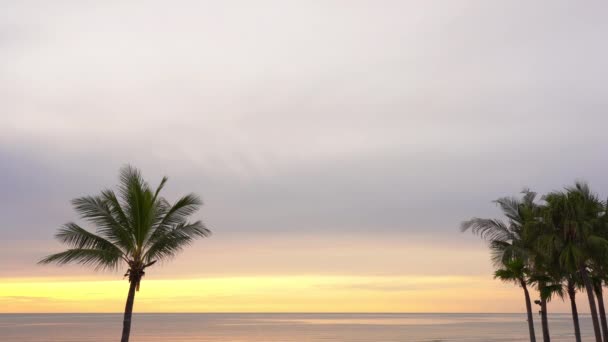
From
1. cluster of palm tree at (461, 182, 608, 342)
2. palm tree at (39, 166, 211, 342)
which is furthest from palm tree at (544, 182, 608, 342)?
palm tree at (39, 166, 211, 342)

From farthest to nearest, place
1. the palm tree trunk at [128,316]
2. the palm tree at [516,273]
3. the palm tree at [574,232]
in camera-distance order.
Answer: the palm tree at [516,273] < the palm tree at [574,232] < the palm tree trunk at [128,316]

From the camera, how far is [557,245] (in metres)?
33.5

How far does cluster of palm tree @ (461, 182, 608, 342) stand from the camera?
109 ft

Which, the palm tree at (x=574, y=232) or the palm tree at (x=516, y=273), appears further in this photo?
the palm tree at (x=516, y=273)

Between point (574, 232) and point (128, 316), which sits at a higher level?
point (574, 232)

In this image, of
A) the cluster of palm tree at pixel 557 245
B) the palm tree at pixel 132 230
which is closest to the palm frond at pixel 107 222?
the palm tree at pixel 132 230

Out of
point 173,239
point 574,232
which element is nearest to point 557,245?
point 574,232

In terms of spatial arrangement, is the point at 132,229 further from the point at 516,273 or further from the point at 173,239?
the point at 516,273

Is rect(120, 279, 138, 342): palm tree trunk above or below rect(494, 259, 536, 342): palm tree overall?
below

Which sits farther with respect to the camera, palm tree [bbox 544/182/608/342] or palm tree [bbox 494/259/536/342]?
palm tree [bbox 494/259/536/342]

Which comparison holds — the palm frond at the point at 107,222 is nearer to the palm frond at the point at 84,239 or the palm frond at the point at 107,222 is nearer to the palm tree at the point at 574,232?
the palm frond at the point at 84,239

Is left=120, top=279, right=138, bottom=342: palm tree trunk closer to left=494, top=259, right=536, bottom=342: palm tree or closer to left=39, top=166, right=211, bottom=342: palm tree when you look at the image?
left=39, top=166, right=211, bottom=342: palm tree

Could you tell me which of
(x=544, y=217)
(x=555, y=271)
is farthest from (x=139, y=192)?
(x=555, y=271)

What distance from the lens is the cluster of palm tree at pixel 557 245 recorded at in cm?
3331
